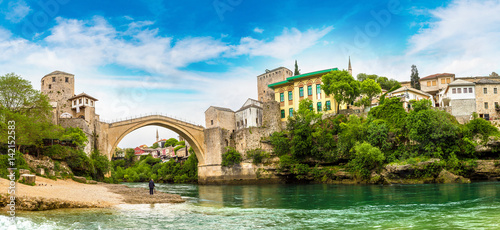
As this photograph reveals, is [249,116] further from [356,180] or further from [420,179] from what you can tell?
[420,179]

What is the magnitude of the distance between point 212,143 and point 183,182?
36.2 ft

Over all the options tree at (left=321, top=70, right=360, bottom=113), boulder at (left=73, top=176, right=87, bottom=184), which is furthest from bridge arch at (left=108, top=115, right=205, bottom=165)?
tree at (left=321, top=70, right=360, bottom=113)

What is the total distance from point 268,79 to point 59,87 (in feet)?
111

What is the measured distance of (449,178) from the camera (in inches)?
1304

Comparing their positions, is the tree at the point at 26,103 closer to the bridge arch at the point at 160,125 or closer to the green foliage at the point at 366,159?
the bridge arch at the point at 160,125

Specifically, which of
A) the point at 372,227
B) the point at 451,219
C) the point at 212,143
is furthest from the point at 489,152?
the point at 212,143

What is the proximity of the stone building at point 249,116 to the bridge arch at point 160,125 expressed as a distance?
19.2ft

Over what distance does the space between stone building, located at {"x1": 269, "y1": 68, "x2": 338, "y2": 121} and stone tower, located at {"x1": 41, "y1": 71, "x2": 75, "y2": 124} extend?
2884 cm

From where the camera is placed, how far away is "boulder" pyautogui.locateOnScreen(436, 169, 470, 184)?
3263 cm

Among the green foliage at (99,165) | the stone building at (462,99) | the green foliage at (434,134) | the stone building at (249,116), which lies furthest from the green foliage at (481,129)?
the green foliage at (99,165)

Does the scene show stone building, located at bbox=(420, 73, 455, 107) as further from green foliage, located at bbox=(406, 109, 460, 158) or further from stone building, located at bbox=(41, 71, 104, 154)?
stone building, located at bbox=(41, 71, 104, 154)

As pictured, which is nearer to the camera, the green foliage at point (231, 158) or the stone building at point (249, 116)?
the green foliage at point (231, 158)

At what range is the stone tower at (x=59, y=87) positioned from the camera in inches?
1966

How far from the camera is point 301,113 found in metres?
46.7
